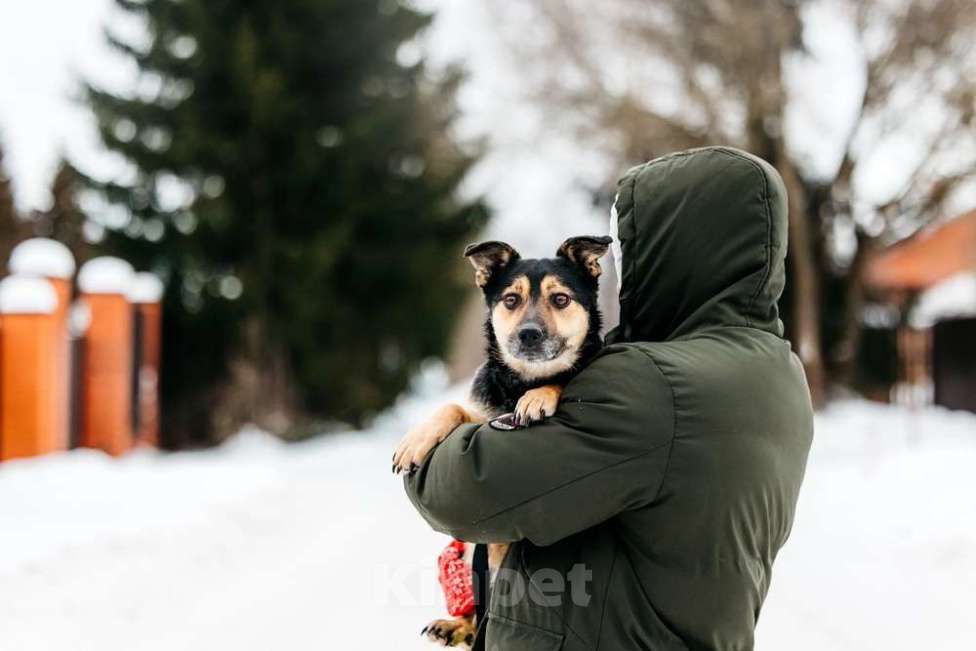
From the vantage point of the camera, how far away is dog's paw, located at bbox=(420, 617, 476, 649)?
8.49 feet

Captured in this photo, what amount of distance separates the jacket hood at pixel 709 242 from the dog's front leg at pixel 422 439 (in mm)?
619

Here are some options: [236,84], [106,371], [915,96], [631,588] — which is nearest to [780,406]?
[631,588]

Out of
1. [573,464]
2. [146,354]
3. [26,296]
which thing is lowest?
[146,354]

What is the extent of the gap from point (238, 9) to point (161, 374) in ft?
21.1

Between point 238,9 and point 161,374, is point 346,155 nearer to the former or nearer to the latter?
point 238,9

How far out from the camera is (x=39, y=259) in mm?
9938

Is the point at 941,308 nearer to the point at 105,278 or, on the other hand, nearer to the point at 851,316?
the point at 851,316

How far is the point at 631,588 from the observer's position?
1.88 metres

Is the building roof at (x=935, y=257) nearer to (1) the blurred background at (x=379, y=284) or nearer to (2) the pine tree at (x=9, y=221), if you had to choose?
(1) the blurred background at (x=379, y=284)

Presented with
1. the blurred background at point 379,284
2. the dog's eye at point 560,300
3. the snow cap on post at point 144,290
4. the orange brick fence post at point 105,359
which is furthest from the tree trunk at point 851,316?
the dog's eye at point 560,300

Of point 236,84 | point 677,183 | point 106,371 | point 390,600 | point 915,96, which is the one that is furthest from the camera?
point 915,96

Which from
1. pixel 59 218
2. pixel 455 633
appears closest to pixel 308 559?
pixel 455 633

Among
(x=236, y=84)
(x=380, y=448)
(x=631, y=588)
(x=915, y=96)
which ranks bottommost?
(x=380, y=448)

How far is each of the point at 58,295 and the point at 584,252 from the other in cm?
900
